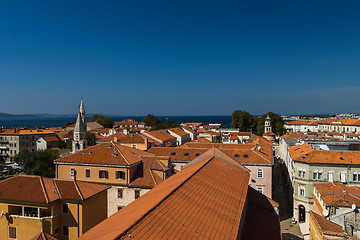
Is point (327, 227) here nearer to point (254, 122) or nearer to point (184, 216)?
point (184, 216)

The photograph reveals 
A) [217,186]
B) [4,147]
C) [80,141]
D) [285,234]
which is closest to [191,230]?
[217,186]

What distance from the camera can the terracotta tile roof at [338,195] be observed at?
2072 centimetres

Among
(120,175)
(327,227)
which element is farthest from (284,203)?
(120,175)

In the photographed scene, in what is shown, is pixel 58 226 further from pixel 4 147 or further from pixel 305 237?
pixel 4 147

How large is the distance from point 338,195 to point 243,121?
285 feet

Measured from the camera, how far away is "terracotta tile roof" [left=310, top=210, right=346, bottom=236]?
17506 mm

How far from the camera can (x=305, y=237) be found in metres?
26.0

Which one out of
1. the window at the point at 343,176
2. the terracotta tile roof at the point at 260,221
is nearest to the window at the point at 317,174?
the window at the point at 343,176

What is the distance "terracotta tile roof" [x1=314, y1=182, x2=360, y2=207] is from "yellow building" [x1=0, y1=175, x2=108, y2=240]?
18.7 metres

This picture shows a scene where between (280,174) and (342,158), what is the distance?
2083 centimetres

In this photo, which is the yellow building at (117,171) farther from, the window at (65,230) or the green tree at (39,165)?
the green tree at (39,165)

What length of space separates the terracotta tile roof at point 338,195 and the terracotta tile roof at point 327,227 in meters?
1.71

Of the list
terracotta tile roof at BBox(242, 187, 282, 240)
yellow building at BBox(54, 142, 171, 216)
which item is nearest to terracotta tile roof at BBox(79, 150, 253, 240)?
terracotta tile roof at BBox(242, 187, 282, 240)

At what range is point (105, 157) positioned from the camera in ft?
99.6
